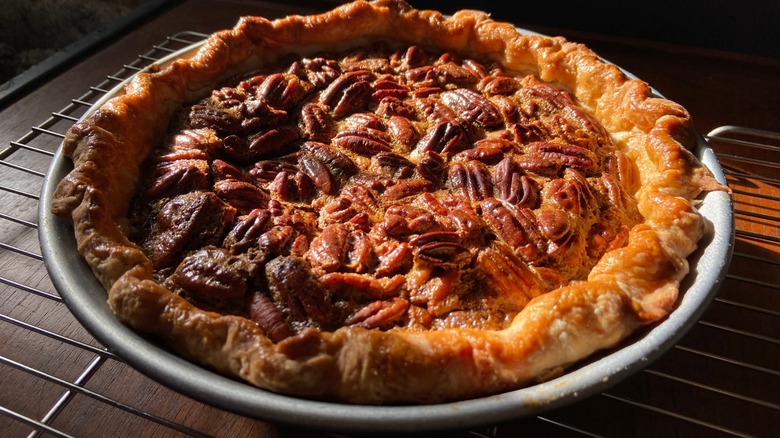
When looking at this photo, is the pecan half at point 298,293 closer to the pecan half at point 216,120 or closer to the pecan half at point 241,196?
the pecan half at point 241,196

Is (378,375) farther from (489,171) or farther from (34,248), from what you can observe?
(34,248)

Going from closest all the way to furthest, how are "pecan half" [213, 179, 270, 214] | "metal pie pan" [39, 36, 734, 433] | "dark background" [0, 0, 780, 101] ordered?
"metal pie pan" [39, 36, 734, 433] → "pecan half" [213, 179, 270, 214] → "dark background" [0, 0, 780, 101]

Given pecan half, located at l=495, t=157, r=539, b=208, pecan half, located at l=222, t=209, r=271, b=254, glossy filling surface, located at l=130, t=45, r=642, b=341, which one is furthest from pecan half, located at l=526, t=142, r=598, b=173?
pecan half, located at l=222, t=209, r=271, b=254

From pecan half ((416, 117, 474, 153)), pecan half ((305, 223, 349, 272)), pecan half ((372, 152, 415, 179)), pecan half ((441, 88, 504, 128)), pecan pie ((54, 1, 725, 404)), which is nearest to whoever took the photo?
pecan pie ((54, 1, 725, 404))

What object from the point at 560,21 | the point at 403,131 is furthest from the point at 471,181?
the point at 560,21

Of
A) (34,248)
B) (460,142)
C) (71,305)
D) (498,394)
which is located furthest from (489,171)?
(34,248)

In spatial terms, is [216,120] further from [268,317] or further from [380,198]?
[268,317]

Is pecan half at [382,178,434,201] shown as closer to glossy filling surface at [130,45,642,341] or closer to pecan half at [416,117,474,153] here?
glossy filling surface at [130,45,642,341]

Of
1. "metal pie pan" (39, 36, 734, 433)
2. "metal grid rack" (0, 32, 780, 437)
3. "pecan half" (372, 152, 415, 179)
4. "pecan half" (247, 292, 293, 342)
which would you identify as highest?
"pecan half" (372, 152, 415, 179)
